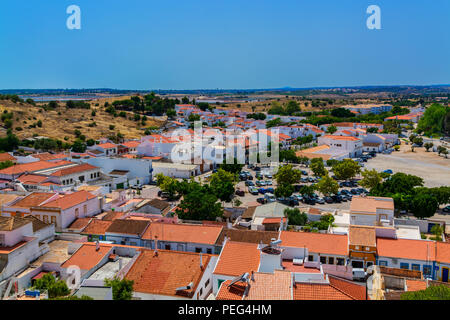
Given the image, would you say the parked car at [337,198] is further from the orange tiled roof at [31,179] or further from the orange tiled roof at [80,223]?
the orange tiled roof at [31,179]

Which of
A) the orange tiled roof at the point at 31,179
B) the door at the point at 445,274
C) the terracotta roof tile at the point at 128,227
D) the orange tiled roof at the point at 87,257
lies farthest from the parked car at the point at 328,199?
the orange tiled roof at the point at 31,179

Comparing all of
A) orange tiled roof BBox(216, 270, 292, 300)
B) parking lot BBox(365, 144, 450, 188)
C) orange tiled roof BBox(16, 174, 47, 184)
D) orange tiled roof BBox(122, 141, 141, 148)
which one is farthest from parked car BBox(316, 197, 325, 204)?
orange tiled roof BBox(122, 141, 141, 148)

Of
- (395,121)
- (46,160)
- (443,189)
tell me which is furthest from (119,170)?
(395,121)

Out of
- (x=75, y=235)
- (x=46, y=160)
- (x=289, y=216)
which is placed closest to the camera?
(x=75, y=235)

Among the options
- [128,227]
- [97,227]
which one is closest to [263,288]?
[128,227]

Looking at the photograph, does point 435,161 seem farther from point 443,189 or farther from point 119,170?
point 119,170

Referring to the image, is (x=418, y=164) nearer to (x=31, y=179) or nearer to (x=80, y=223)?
(x=80, y=223)
